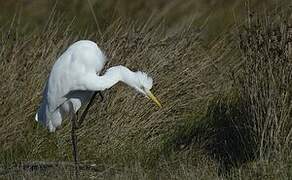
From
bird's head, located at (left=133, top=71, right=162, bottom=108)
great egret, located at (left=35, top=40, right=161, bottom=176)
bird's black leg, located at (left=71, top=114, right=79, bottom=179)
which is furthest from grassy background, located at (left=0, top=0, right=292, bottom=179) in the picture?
bird's head, located at (left=133, top=71, right=162, bottom=108)

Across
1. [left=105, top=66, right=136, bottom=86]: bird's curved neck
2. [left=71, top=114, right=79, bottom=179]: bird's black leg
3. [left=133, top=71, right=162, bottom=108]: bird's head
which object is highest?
[left=105, top=66, right=136, bottom=86]: bird's curved neck

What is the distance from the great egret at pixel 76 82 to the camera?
19.7 feet

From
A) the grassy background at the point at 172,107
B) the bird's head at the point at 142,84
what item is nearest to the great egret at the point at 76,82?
the bird's head at the point at 142,84

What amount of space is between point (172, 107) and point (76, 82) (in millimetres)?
1290

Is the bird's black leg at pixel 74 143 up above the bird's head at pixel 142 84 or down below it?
below

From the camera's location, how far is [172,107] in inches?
284

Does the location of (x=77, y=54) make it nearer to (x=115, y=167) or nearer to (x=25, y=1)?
(x=115, y=167)

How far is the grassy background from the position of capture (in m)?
5.94

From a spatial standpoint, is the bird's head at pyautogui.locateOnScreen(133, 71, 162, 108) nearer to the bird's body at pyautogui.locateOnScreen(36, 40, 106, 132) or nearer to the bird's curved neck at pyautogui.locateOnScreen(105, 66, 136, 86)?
the bird's curved neck at pyautogui.locateOnScreen(105, 66, 136, 86)

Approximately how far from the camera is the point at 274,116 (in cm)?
591

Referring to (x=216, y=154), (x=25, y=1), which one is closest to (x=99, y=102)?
(x=216, y=154)

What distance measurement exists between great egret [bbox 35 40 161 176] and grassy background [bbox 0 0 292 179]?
0.37m

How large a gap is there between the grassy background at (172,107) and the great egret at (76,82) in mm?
375

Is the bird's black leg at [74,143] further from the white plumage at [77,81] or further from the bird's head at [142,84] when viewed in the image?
the bird's head at [142,84]
